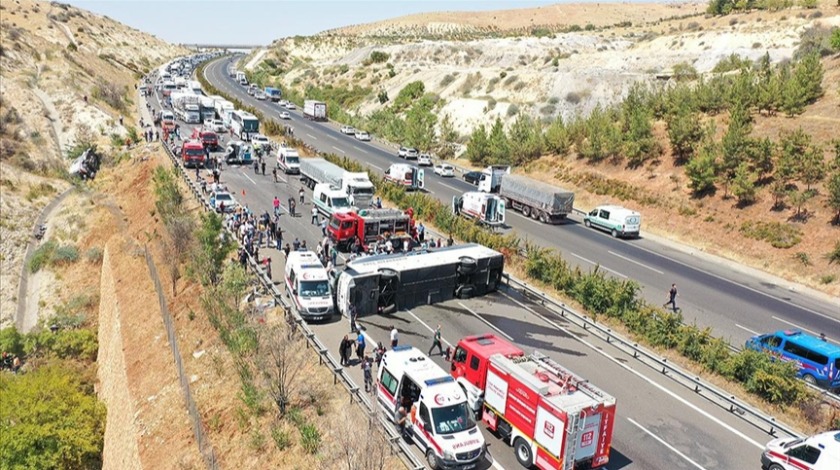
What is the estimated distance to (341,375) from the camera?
66.8 ft

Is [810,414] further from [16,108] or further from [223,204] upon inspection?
[16,108]

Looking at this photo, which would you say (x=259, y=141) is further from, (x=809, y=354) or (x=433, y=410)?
(x=809, y=354)

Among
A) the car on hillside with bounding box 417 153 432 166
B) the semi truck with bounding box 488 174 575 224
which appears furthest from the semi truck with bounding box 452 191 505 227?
the car on hillside with bounding box 417 153 432 166

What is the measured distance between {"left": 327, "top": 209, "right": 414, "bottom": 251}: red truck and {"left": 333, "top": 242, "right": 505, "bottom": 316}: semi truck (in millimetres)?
5563

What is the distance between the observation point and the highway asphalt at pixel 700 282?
28906 millimetres

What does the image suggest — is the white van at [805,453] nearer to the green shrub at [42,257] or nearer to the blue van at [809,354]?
the blue van at [809,354]

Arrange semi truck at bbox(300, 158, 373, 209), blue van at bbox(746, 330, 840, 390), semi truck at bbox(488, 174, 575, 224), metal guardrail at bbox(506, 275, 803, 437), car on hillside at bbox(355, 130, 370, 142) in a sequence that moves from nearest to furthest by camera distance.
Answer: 1. metal guardrail at bbox(506, 275, 803, 437)
2. blue van at bbox(746, 330, 840, 390)
3. semi truck at bbox(300, 158, 373, 209)
4. semi truck at bbox(488, 174, 575, 224)
5. car on hillside at bbox(355, 130, 370, 142)

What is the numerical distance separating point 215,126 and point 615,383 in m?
63.8

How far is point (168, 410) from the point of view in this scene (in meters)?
23.6

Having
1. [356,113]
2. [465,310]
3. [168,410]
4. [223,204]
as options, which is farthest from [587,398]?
[356,113]

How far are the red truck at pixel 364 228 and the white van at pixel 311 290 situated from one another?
288 inches

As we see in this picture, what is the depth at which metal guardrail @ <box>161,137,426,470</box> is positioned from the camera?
16.2 m

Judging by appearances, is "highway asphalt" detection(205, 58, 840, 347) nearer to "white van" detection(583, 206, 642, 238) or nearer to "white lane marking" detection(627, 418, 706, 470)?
"white van" detection(583, 206, 642, 238)

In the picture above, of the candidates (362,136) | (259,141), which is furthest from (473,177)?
(362,136)
